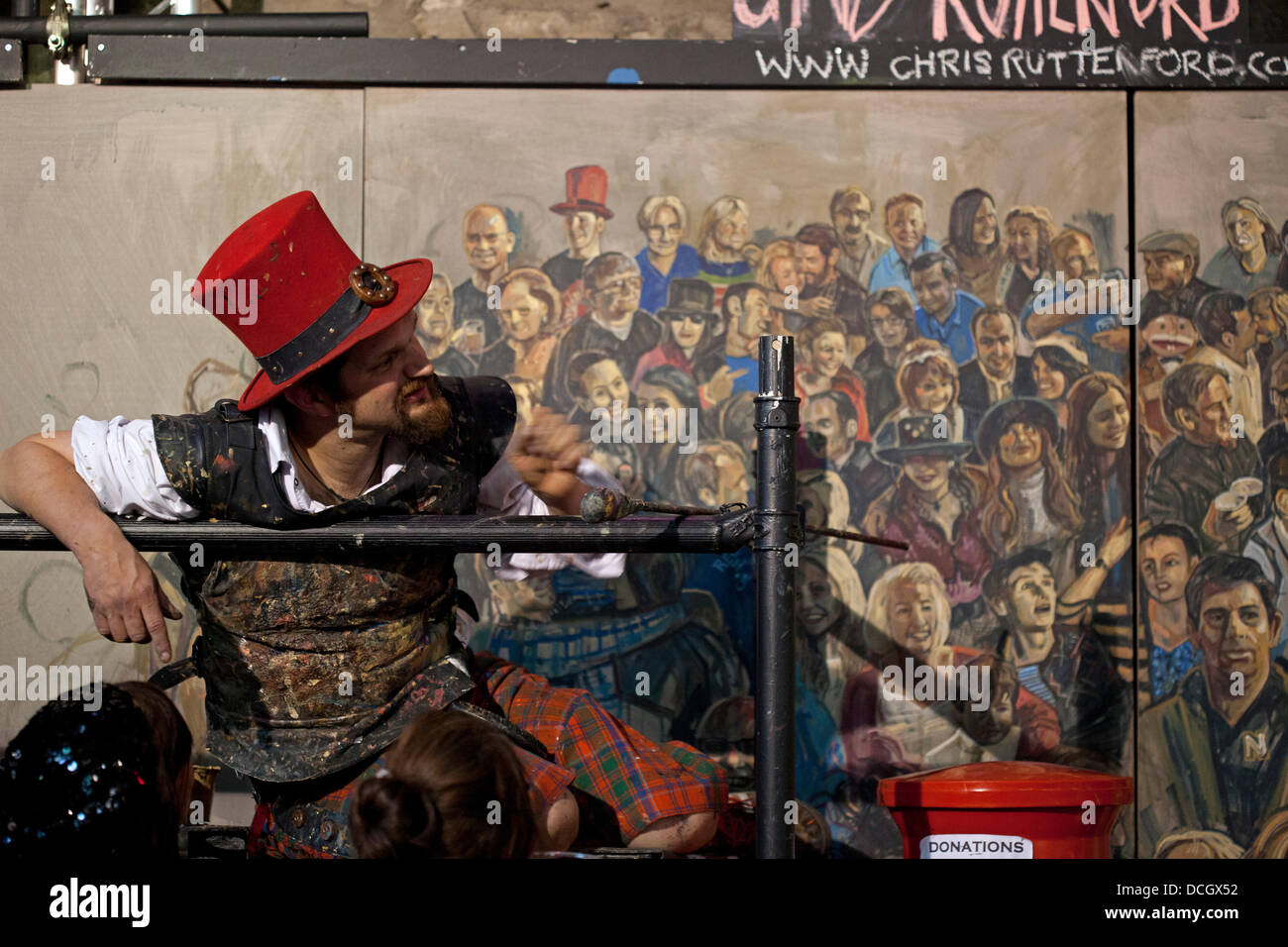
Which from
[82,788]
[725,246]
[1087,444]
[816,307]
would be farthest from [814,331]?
[82,788]

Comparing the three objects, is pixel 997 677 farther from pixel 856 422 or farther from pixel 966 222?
pixel 966 222

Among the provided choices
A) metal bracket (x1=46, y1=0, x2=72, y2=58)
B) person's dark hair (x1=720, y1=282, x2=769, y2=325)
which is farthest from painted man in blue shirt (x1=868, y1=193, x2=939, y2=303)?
metal bracket (x1=46, y1=0, x2=72, y2=58)

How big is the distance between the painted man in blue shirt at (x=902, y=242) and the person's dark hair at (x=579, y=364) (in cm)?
87

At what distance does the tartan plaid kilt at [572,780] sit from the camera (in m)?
2.36

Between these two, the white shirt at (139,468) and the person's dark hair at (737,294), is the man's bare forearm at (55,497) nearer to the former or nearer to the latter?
the white shirt at (139,468)

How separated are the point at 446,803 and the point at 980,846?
1247mm

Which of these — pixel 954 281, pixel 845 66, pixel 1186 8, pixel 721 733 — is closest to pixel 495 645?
pixel 721 733

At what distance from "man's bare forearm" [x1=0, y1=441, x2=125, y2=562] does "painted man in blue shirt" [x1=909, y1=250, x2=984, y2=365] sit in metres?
2.55

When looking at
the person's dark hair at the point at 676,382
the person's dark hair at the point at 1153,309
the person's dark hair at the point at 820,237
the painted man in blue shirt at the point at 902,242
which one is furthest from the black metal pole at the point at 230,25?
the person's dark hair at the point at 1153,309

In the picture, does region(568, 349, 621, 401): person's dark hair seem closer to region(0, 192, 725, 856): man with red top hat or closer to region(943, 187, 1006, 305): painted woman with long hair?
region(943, 187, 1006, 305): painted woman with long hair

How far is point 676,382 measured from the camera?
390cm

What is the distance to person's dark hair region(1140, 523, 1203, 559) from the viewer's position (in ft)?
12.7

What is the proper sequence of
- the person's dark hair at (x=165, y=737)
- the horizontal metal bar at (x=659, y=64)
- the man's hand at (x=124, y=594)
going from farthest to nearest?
the horizontal metal bar at (x=659, y=64)
the man's hand at (x=124, y=594)
the person's dark hair at (x=165, y=737)
